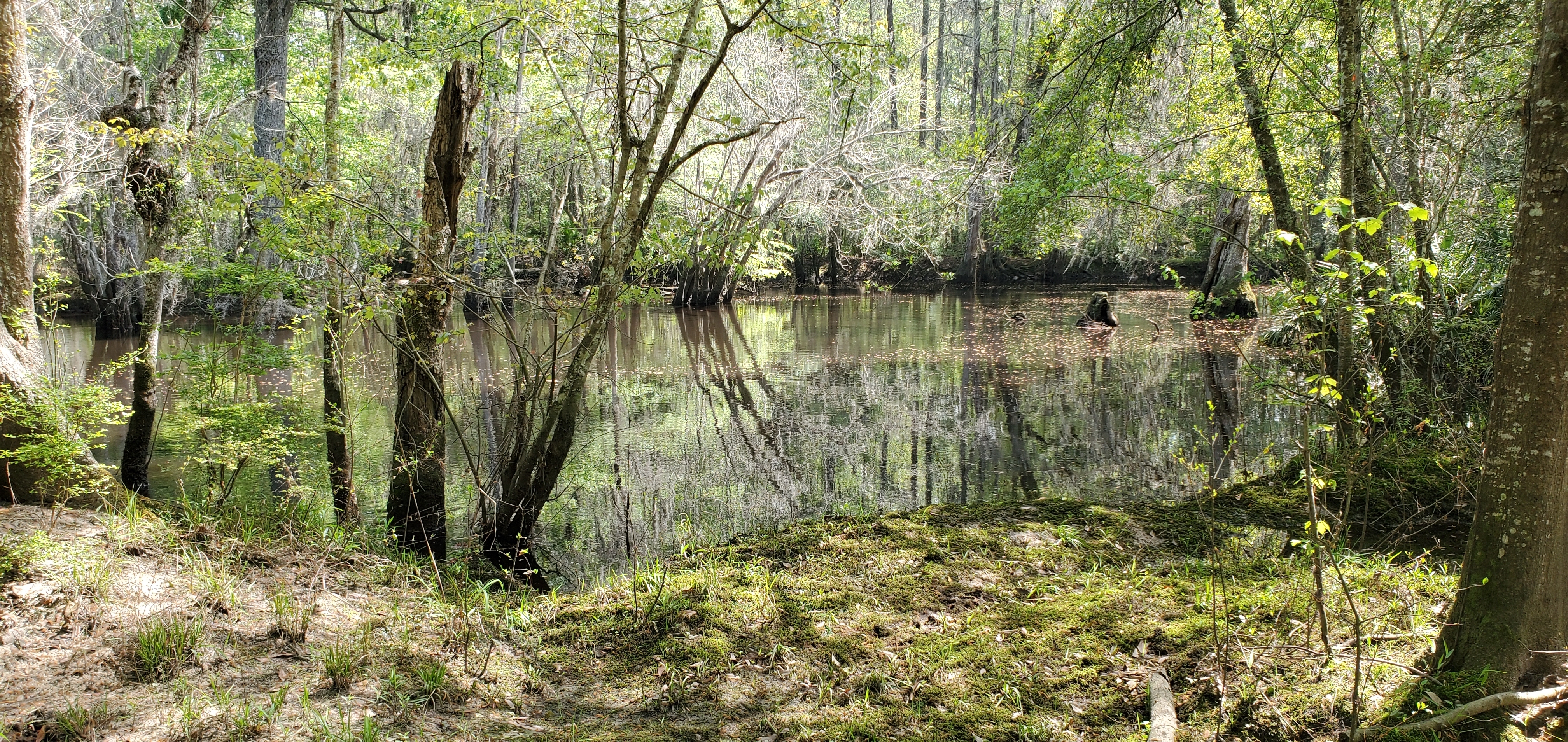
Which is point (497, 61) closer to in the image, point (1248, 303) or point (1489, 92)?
point (1489, 92)

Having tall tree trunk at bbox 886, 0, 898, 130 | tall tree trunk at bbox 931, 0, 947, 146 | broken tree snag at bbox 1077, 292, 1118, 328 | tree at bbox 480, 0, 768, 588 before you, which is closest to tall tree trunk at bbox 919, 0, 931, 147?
tall tree trunk at bbox 931, 0, 947, 146

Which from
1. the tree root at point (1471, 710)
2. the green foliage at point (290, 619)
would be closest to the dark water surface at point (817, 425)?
the tree root at point (1471, 710)

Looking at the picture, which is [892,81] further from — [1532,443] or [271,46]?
[1532,443]

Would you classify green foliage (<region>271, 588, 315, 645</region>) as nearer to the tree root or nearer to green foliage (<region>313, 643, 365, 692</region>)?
green foliage (<region>313, 643, 365, 692</region>)

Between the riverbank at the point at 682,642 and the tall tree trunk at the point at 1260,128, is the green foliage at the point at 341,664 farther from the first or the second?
the tall tree trunk at the point at 1260,128

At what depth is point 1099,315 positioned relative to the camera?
20.3 m

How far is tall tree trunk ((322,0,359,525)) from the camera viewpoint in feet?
19.7

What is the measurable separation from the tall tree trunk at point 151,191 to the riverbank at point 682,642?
255 cm

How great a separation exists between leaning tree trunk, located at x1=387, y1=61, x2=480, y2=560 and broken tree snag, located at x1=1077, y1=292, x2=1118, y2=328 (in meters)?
17.5

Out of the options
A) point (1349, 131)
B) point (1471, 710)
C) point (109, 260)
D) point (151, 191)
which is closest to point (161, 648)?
point (151, 191)

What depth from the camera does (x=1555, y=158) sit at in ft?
8.44

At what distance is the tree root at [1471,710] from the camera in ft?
8.41

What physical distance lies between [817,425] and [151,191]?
24.3 feet

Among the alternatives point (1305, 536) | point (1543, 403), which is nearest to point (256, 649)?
point (1543, 403)
